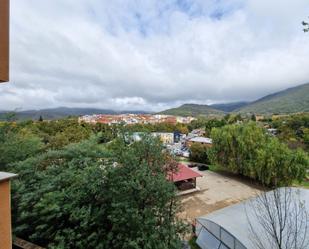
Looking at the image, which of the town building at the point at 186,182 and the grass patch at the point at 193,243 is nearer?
the grass patch at the point at 193,243

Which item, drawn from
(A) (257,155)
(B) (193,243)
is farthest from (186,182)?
(B) (193,243)

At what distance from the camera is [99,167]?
7621 millimetres

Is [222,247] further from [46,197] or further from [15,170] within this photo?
[15,170]

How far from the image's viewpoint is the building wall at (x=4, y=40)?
2.65 meters

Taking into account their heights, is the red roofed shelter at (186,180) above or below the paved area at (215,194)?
above

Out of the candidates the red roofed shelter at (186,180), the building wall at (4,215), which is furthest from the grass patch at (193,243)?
the building wall at (4,215)

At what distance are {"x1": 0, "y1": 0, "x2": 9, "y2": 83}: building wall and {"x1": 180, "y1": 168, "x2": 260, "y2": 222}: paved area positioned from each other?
14442mm

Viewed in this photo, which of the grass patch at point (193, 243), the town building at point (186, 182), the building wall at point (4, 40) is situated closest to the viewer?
the building wall at point (4, 40)

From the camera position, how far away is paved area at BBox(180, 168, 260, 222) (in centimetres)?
1696

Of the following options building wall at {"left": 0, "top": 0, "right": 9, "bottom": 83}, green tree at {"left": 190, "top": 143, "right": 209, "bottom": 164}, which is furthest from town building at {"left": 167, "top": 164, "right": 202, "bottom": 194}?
building wall at {"left": 0, "top": 0, "right": 9, "bottom": 83}

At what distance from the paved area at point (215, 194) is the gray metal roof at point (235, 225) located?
389cm

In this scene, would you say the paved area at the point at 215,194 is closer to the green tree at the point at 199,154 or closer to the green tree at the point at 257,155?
the green tree at the point at 257,155

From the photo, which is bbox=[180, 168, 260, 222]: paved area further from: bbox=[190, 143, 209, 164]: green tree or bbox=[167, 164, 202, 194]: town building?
bbox=[190, 143, 209, 164]: green tree

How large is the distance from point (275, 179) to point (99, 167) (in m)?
18.3
